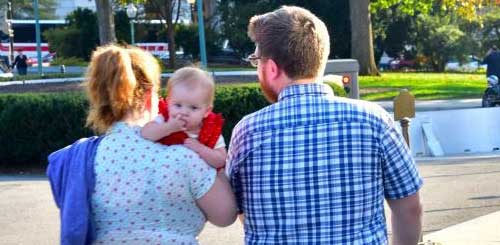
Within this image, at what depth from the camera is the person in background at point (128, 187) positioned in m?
3.14

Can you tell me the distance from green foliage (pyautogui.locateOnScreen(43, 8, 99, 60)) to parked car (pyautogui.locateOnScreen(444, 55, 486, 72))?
19.6 metres

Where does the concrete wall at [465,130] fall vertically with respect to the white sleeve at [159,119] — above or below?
below

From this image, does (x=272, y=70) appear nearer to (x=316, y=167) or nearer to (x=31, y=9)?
(x=316, y=167)

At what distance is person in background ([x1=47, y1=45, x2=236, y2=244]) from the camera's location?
314cm

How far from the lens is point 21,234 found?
9250 millimetres

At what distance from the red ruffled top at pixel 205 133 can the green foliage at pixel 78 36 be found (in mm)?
46052

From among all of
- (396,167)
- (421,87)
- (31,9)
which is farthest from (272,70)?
(31,9)

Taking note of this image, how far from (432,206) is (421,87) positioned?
20437mm

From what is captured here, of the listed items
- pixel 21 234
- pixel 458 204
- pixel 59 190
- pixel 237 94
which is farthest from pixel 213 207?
pixel 237 94

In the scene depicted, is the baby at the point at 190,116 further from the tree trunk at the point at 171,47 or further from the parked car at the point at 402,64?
the parked car at the point at 402,64

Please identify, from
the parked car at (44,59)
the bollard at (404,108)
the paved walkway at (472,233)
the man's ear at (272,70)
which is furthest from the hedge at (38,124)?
the parked car at (44,59)

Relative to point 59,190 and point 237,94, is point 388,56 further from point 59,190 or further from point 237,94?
point 59,190

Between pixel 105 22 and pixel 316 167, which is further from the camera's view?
pixel 105 22

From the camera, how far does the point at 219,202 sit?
3166 millimetres
